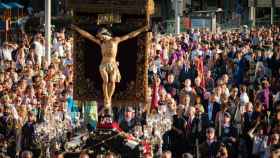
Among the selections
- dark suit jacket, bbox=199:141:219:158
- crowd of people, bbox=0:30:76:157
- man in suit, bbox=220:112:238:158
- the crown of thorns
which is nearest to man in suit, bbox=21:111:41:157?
crowd of people, bbox=0:30:76:157

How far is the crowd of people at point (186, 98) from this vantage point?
19.9 metres

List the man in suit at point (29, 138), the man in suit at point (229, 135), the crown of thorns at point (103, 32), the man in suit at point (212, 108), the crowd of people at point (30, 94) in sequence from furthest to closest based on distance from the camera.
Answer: the man in suit at point (212, 108)
the crowd of people at point (30, 94)
the man in suit at point (29, 138)
the crown of thorns at point (103, 32)
the man in suit at point (229, 135)

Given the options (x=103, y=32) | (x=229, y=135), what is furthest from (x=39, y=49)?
(x=229, y=135)

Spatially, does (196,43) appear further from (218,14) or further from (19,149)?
(218,14)

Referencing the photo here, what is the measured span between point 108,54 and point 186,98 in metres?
2.51

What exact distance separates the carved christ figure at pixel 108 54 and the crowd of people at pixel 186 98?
154 cm

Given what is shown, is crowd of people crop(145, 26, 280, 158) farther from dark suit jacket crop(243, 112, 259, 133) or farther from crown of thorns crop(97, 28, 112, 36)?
crown of thorns crop(97, 28, 112, 36)

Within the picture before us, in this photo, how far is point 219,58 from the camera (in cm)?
2706

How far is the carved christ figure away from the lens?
1964cm

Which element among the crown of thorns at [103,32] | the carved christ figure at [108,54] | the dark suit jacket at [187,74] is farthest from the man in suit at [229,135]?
the dark suit jacket at [187,74]

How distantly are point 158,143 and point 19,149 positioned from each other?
2836mm

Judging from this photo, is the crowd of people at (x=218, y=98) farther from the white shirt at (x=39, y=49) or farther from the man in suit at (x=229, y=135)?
the white shirt at (x=39, y=49)

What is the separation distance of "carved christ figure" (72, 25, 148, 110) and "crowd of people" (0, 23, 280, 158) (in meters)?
1.54

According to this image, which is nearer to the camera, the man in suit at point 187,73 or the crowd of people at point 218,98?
the crowd of people at point 218,98
